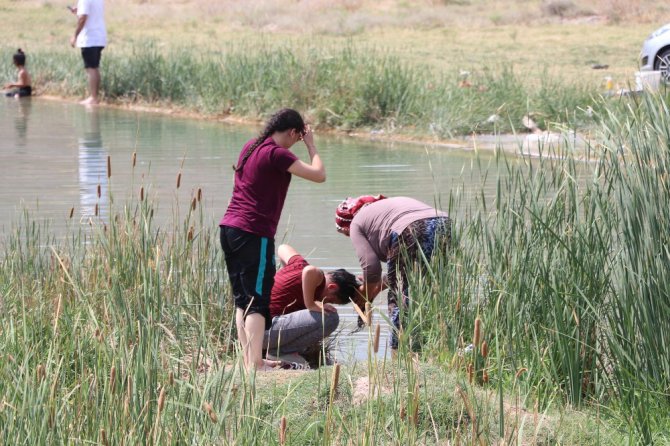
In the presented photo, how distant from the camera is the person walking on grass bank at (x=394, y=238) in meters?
5.64

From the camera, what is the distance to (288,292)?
6.15 metres

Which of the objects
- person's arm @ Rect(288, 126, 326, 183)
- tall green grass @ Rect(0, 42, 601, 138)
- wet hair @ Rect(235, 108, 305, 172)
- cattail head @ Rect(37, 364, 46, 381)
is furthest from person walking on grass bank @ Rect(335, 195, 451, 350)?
tall green grass @ Rect(0, 42, 601, 138)

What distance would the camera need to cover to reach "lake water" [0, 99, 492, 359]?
917 centimetres

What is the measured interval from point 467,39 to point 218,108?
17126 millimetres

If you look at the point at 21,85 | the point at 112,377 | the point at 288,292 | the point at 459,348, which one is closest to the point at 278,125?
the point at 288,292

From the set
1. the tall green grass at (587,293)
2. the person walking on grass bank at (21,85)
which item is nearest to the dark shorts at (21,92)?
the person walking on grass bank at (21,85)

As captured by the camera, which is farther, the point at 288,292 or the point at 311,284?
the point at 288,292

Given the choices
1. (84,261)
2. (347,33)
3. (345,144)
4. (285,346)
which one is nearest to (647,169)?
(285,346)

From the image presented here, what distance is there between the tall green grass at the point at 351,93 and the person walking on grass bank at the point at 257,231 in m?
7.00

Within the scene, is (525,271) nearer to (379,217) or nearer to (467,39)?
(379,217)

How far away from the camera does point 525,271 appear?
5.00 meters

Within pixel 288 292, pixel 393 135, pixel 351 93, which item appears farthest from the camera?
pixel 351 93

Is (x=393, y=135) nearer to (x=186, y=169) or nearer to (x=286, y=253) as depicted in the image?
(x=186, y=169)

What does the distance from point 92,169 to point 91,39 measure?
5.46m
